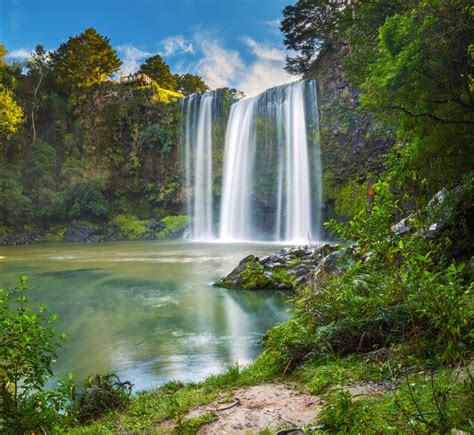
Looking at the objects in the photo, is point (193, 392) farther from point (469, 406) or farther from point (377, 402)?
point (469, 406)

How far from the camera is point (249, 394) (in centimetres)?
368

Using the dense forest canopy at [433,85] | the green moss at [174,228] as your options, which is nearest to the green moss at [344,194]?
the green moss at [174,228]

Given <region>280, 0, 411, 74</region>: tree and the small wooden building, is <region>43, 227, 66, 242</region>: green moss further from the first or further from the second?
<region>280, 0, 411, 74</region>: tree

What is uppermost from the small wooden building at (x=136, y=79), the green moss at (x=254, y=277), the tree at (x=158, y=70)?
the tree at (x=158, y=70)

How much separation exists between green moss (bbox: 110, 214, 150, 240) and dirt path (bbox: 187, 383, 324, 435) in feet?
88.8

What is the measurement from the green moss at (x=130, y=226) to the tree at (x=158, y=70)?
1565 cm

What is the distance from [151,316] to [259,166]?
20.5 meters

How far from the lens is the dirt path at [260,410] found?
2.98 m

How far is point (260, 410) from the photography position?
325cm

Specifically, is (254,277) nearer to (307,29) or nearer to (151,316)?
(151,316)

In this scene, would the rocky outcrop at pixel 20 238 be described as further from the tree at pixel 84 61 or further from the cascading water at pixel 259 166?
the tree at pixel 84 61

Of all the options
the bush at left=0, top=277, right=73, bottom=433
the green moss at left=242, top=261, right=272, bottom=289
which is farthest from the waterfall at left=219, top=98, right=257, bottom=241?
the bush at left=0, top=277, right=73, bottom=433

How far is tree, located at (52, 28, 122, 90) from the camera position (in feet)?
111

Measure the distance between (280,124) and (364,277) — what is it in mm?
23588
